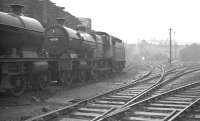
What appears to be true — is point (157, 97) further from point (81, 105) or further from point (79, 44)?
point (79, 44)

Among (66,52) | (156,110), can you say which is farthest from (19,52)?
(156,110)

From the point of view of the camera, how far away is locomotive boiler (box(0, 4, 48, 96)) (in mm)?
9945

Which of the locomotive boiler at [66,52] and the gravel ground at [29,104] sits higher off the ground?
the locomotive boiler at [66,52]

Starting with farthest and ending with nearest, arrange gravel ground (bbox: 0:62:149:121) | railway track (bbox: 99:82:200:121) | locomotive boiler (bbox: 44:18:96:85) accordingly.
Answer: locomotive boiler (bbox: 44:18:96:85)
gravel ground (bbox: 0:62:149:121)
railway track (bbox: 99:82:200:121)

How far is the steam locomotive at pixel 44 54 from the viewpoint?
10.3 metres

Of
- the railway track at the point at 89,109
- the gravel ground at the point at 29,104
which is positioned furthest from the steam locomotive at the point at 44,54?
the railway track at the point at 89,109

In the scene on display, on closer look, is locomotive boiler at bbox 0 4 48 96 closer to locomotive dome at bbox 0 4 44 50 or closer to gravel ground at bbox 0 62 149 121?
locomotive dome at bbox 0 4 44 50

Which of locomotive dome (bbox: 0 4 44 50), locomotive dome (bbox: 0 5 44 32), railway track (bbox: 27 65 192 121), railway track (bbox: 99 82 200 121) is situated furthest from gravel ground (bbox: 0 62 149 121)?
locomotive dome (bbox: 0 5 44 32)

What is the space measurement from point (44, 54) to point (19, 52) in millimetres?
2309

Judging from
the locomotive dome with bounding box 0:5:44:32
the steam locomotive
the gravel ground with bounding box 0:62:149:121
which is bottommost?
the gravel ground with bounding box 0:62:149:121

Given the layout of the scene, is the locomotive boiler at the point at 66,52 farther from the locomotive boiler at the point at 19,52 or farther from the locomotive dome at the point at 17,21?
the locomotive dome at the point at 17,21

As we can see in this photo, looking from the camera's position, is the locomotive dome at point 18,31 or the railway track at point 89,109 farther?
the locomotive dome at point 18,31

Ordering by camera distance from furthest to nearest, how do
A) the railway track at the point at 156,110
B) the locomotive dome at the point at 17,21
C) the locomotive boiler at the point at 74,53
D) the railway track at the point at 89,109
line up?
the locomotive boiler at the point at 74,53
the locomotive dome at the point at 17,21
the railway track at the point at 89,109
the railway track at the point at 156,110

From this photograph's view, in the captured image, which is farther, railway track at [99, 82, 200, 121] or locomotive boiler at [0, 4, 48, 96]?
locomotive boiler at [0, 4, 48, 96]
